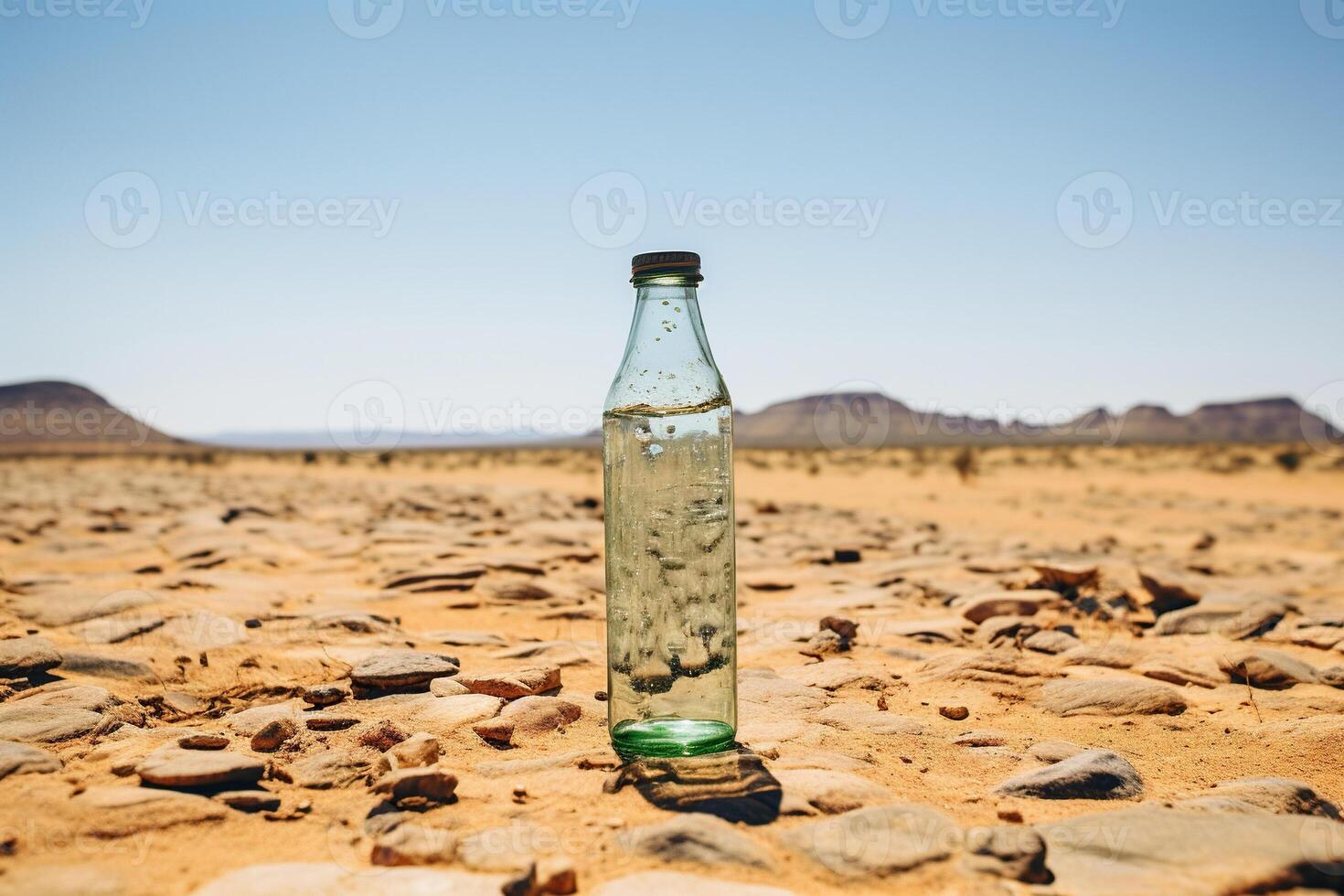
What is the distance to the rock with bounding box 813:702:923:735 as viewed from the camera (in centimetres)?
282

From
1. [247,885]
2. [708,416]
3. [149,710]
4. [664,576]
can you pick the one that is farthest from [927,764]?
[149,710]

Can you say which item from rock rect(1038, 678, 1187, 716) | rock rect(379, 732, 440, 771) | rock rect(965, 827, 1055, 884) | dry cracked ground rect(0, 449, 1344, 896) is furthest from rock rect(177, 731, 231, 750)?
rock rect(1038, 678, 1187, 716)

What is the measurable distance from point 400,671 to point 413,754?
886 millimetres

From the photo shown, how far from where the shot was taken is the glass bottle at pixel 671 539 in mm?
2418

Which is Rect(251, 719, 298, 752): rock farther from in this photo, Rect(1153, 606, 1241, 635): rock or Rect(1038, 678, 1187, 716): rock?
Rect(1153, 606, 1241, 635): rock

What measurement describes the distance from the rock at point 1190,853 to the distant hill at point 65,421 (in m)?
96.6

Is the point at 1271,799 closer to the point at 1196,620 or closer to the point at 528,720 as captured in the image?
the point at 528,720

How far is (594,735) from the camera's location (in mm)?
2730

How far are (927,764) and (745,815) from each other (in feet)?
2.39

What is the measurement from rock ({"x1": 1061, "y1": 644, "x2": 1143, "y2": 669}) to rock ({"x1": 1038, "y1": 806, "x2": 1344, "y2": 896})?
1.87 meters

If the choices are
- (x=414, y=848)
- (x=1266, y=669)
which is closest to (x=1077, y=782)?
(x=414, y=848)

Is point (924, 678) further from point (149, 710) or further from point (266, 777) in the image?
point (149, 710)

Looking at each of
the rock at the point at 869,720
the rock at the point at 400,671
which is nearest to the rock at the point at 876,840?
the rock at the point at 869,720

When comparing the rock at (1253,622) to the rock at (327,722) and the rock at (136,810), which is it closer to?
the rock at (327,722)
